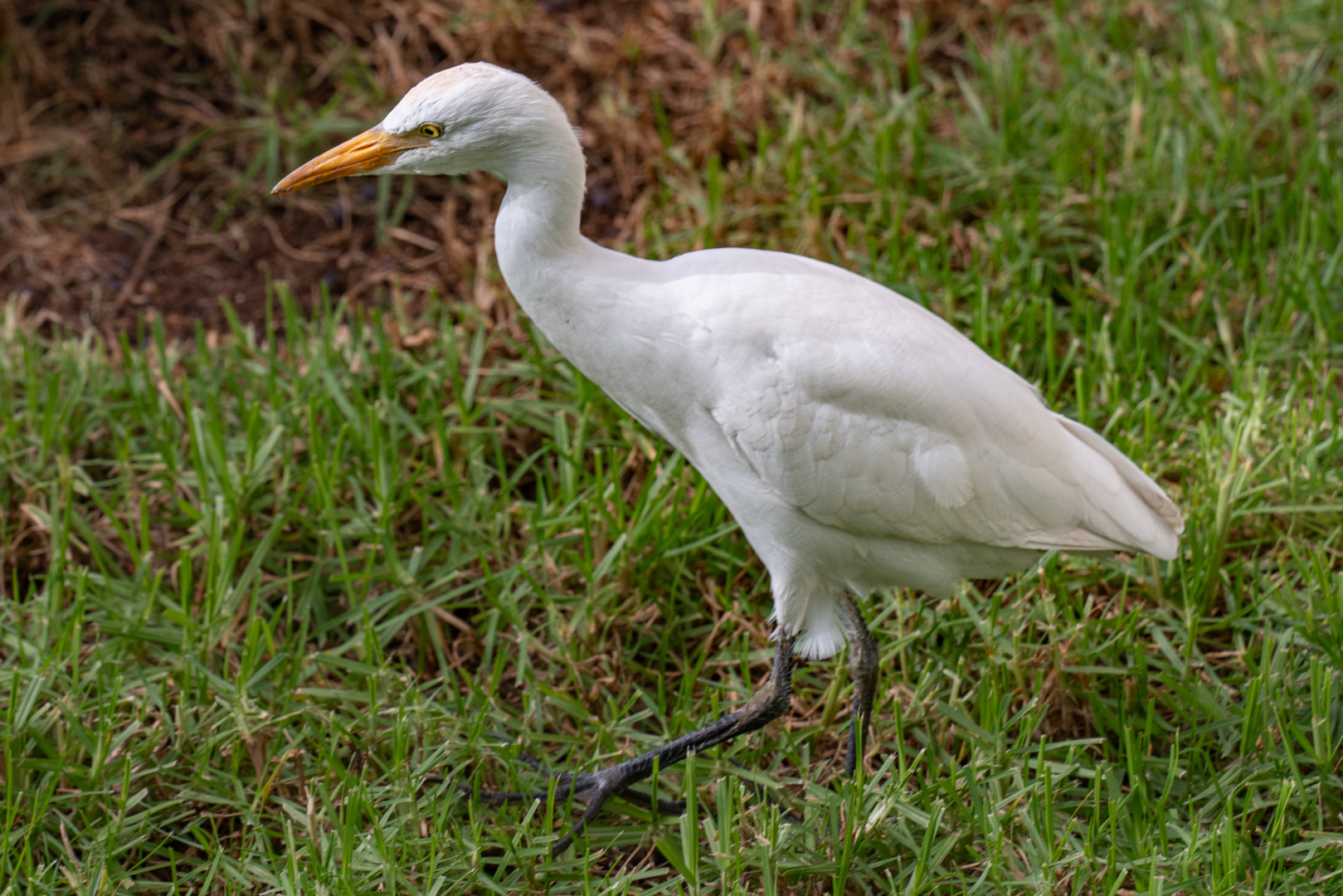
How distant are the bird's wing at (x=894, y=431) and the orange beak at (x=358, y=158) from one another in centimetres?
64

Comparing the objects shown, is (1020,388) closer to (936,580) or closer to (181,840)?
(936,580)

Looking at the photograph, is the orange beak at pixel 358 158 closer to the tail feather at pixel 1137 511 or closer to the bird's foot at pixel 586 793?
the bird's foot at pixel 586 793

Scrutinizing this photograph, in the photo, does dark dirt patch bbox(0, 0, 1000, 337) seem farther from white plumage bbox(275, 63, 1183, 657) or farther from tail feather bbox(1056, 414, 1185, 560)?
tail feather bbox(1056, 414, 1185, 560)

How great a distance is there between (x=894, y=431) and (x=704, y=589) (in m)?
0.92

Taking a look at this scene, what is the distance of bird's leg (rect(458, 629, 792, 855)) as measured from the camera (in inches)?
103

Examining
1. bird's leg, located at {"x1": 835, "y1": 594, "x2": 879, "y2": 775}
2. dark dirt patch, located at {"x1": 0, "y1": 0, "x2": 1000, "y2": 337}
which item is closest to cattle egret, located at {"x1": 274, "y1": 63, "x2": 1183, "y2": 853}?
bird's leg, located at {"x1": 835, "y1": 594, "x2": 879, "y2": 775}

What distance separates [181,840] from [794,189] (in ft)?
8.36

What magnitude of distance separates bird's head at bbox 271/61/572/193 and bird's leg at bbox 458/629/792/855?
1161 millimetres

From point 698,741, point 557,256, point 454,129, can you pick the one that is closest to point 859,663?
point 698,741

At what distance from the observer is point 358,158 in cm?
220

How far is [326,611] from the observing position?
3.04 metres

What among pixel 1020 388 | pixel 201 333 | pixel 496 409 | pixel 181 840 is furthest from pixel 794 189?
pixel 181 840

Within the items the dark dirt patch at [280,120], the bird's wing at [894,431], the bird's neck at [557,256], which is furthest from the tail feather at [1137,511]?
the dark dirt patch at [280,120]

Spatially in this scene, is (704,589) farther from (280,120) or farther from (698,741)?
(280,120)
